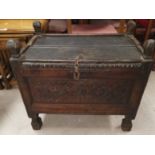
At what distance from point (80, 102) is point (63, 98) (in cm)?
11

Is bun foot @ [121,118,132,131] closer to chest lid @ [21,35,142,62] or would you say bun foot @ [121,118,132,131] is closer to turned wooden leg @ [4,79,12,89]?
chest lid @ [21,35,142,62]

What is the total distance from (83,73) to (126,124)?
55cm

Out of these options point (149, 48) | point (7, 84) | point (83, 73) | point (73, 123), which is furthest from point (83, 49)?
point (7, 84)

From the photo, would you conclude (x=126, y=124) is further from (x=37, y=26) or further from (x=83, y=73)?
(x=37, y=26)

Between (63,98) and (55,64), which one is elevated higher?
(55,64)

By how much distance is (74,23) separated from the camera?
1848 mm

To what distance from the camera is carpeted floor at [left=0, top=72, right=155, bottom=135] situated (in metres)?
1.28

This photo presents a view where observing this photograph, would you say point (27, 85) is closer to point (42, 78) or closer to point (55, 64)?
point (42, 78)

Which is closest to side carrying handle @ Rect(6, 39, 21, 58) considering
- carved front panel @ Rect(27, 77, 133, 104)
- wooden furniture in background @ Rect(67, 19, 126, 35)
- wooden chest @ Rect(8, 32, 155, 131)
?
wooden chest @ Rect(8, 32, 155, 131)

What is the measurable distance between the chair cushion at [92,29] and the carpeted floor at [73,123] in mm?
742

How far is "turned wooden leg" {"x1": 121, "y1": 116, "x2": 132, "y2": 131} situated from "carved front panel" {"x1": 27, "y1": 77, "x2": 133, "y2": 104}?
16cm

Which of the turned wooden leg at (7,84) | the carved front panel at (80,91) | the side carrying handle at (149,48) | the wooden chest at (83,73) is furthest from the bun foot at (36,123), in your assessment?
the side carrying handle at (149,48)

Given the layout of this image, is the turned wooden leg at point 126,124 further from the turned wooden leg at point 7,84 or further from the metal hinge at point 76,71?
the turned wooden leg at point 7,84

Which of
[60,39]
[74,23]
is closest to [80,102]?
[60,39]
